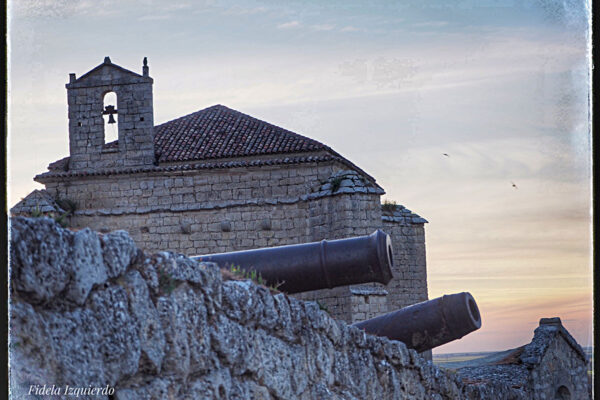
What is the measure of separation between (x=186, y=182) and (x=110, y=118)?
7.78ft

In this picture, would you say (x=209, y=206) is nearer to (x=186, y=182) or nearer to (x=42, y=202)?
(x=186, y=182)

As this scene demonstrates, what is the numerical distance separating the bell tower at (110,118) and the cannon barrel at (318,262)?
47.7 ft

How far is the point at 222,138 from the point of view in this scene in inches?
902

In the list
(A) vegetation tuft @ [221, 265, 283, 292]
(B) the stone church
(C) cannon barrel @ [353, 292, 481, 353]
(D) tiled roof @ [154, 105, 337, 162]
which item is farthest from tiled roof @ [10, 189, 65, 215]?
(A) vegetation tuft @ [221, 265, 283, 292]

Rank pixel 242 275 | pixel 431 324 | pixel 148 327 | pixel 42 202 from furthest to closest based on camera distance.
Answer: pixel 42 202
pixel 431 324
pixel 242 275
pixel 148 327

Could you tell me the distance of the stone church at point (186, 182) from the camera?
21328 millimetres

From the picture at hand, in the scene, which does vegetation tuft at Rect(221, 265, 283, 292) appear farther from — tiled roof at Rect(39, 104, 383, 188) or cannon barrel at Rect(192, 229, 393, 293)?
tiled roof at Rect(39, 104, 383, 188)

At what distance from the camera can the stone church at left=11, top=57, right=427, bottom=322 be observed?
21328mm

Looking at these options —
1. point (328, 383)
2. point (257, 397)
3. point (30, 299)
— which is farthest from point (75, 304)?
point (328, 383)

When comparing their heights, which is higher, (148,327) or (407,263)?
(148,327)

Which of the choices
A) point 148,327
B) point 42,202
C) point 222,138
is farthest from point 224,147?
point 148,327

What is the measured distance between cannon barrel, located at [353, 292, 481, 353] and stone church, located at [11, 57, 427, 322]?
37.7 feet

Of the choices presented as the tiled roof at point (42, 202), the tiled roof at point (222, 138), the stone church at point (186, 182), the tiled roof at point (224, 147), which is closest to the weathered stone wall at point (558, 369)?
the stone church at point (186, 182)

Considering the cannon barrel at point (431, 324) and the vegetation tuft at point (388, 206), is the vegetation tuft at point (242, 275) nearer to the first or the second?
the cannon barrel at point (431, 324)
